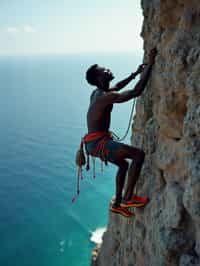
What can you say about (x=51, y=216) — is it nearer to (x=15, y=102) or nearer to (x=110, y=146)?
(x=110, y=146)

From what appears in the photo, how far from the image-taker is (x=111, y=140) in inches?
221

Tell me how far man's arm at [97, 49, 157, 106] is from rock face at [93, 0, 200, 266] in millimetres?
137

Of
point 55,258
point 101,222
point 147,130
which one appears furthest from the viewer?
point 101,222

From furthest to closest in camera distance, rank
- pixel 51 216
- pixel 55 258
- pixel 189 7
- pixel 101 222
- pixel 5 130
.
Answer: pixel 5 130, pixel 51 216, pixel 101 222, pixel 55 258, pixel 189 7

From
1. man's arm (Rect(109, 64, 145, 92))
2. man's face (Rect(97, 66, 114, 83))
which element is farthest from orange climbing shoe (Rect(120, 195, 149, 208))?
man's face (Rect(97, 66, 114, 83))

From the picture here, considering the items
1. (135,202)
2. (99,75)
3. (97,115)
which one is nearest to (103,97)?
(97,115)

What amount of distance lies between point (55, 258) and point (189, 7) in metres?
17.7

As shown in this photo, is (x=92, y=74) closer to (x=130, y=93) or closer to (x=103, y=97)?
(x=103, y=97)

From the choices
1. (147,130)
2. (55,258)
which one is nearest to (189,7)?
(147,130)

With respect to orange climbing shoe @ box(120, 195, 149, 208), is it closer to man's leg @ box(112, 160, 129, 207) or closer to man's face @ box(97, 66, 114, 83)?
man's leg @ box(112, 160, 129, 207)

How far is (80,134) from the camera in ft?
152

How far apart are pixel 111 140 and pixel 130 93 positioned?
94 cm

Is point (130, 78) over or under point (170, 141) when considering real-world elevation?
over

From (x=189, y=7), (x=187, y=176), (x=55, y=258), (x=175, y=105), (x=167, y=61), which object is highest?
(x=189, y=7)
